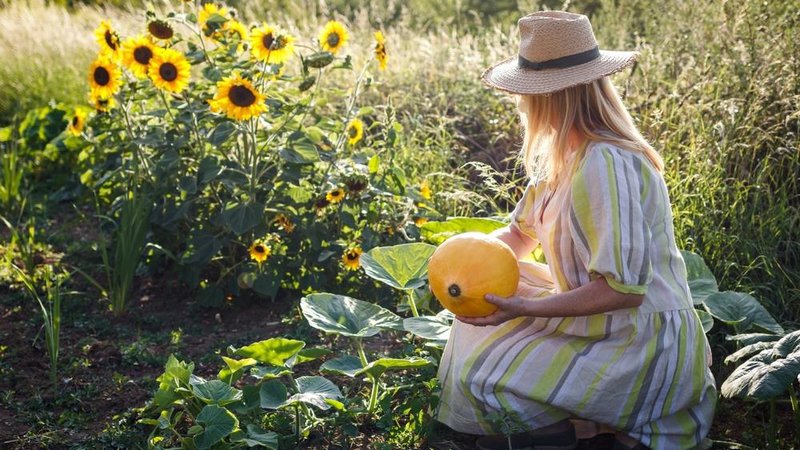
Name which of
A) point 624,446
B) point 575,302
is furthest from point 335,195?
point 624,446

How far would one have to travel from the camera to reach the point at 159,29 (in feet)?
11.6

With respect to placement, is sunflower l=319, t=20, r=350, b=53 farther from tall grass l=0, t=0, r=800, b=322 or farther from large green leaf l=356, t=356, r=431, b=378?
large green leaf l=356, t=356, r=431, b=378

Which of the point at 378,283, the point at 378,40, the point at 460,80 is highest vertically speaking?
the point at 378,40

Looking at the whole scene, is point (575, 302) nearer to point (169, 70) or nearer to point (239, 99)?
point (239, 99)

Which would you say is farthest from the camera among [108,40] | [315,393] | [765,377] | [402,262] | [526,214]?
[108,40]

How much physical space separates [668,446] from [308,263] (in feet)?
5.50

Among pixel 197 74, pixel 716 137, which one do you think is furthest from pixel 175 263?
pixel 197 74

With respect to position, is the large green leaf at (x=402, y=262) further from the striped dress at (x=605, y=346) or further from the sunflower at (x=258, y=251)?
the sunflower at (x=258, y=251)

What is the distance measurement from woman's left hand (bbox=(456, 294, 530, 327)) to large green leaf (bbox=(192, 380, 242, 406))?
2.16 feet

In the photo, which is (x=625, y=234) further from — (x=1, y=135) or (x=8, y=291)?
(x=1, y=135)

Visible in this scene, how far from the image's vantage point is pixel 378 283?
375cm

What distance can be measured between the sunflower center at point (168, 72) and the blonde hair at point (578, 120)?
1528 millimetres

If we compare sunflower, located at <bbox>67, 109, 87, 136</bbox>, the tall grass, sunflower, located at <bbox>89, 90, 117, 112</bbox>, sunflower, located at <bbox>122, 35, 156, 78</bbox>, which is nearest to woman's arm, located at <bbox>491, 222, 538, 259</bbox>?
the tall grass

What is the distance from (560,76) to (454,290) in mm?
615
